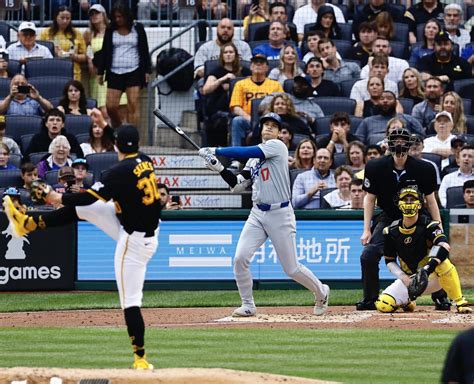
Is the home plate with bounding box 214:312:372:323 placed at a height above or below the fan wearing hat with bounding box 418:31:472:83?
below

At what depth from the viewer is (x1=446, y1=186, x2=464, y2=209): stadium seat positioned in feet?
52.9

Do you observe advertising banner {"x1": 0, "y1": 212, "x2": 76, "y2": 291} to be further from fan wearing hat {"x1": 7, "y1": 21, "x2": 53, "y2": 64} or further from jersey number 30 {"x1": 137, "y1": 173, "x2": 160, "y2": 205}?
jersey number 30 {"x1": 137, "y1": 173, "x2": 160, "y2": 205}

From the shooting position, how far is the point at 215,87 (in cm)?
1788

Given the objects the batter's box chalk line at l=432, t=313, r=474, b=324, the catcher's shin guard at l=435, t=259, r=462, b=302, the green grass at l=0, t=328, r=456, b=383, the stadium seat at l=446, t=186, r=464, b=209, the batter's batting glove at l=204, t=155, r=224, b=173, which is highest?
the batter's batting glove at l=204, t=155, r=224, b=173

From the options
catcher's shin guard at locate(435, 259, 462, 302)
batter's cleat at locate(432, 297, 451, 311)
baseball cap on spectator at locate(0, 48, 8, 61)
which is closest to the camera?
catcher's shin guard at locate(435, 259, 462, 302)

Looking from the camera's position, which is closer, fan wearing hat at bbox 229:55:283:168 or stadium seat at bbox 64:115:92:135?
fan wearing hat at bbox 229:55:283:168

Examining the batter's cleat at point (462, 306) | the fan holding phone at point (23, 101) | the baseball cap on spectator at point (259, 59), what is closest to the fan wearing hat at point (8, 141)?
the fan holding phone at point (23, 101)

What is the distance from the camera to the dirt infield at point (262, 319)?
12.3 meters

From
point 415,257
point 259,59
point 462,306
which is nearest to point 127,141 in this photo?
point 415,257

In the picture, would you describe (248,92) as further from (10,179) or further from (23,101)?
(10,179)

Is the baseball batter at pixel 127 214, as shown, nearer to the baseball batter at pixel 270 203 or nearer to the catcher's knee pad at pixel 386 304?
the baseball batter at pixel 270 203

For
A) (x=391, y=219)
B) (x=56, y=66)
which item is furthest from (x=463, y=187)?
(x=56, y=66)

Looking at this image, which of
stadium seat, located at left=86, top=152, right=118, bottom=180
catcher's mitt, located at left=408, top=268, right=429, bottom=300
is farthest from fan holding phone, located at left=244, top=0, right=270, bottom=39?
catcher's mitt, located at left=408, top=268, right=429, bottom=300

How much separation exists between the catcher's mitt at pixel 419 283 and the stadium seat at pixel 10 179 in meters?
5.98
